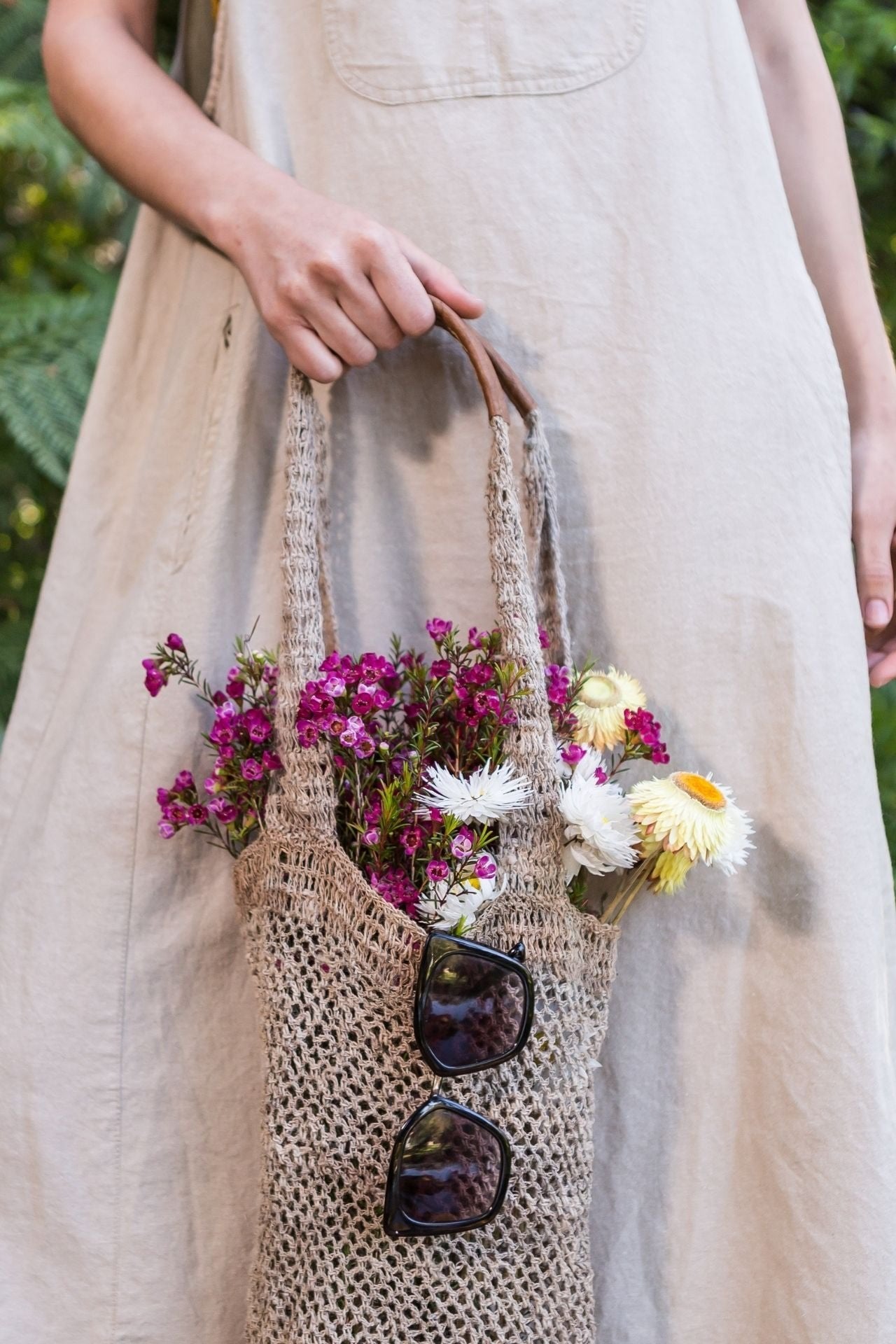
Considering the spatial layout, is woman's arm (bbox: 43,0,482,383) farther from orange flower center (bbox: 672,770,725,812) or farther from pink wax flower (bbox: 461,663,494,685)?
orange flower center (bbox: 672,770,725,812)

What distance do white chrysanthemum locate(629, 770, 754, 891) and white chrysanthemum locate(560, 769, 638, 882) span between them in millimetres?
12

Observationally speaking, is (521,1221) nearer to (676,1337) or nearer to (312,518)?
(676,1337)

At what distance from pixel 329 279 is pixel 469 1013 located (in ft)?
1.69

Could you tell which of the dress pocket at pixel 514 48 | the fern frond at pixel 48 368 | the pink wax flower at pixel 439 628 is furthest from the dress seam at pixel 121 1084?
the fern frond at pixel 48 368

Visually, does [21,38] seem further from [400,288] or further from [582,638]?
[582,638]

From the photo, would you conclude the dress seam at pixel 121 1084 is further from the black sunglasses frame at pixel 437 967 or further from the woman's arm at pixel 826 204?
the woman's arm at pixel 826 204

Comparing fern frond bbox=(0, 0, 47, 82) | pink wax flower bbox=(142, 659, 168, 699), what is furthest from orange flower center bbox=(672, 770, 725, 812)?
fern frond bbox=(0, 0, 47, 82)

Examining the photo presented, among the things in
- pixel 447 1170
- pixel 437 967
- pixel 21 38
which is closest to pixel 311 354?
pixel 437 967

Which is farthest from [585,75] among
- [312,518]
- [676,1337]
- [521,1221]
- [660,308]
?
[676,1337]

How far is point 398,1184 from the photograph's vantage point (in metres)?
0.61

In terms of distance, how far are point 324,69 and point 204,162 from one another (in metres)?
0.14

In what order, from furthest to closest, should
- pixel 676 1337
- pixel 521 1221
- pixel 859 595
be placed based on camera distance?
pixel 859 595 → pixel 676 1337 → pixel 521 1221

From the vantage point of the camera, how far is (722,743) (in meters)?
0.76

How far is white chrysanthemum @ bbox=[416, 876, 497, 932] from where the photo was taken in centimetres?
64
